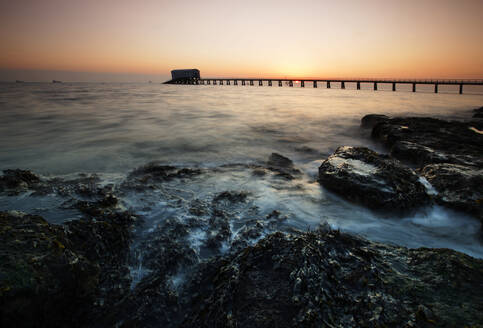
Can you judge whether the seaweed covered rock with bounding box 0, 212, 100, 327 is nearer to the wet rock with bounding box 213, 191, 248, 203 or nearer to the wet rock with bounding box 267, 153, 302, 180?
the wet rock with bounding box 213, 191, 248, 203

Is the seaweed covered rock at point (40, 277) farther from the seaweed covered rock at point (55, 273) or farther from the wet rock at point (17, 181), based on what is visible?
the wet rock at point (17, 181)

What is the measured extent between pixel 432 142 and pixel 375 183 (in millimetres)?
3788

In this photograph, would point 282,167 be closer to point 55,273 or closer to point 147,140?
point 55,273

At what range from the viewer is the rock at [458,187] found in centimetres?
308

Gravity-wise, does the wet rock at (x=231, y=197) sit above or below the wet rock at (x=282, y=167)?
below

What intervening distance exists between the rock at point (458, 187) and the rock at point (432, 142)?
1001 mm

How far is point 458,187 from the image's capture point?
3.37m

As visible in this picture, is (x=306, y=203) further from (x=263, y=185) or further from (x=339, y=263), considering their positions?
(x=339, y=263)

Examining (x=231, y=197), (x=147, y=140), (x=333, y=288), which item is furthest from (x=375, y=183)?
(x=147, y=140)

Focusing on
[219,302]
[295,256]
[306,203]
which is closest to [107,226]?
[219,302]

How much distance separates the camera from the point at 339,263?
75.5 inches

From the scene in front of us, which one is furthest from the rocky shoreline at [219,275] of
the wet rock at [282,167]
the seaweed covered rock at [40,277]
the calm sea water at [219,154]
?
the wet rock at [282,167]

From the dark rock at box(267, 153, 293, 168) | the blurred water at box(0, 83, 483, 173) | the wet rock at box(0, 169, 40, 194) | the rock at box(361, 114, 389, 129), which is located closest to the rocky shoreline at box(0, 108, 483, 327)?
the wet rock at box(0, 169, 40, 194)

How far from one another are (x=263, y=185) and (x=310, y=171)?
4.81 ft
